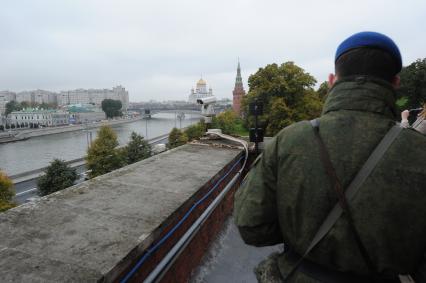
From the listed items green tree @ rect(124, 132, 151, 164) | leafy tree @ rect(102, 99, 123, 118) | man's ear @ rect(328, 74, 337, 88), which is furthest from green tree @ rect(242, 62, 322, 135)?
leafy tree @ rect(102, 99, 123, 118)

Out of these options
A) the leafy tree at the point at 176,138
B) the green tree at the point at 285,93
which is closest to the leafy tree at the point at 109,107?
the leafy tree at the point at 176,138

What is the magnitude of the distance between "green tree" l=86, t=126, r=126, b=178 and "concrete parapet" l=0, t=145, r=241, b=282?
73.1 feet

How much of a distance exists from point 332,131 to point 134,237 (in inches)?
49.8

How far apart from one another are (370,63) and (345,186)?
0.50 meters

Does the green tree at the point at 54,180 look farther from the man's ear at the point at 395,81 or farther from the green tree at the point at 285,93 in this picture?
the man's ear at the point at 395,81

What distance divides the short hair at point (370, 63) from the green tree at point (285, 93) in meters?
21.9

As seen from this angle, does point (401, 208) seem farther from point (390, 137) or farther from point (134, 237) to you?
point (134, 237)

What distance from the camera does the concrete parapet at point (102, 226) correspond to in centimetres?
156

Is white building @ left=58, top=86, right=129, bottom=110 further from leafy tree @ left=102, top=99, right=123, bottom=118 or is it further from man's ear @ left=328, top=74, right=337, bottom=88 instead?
man's ear @ left=328, top=74, right=337, bottom=88

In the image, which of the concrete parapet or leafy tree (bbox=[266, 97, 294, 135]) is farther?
leafy tree (bbox=[266, 97, 294, 135])

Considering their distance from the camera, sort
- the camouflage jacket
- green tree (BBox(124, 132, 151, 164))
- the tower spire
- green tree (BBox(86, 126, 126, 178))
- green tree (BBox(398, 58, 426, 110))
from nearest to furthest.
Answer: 1. the camouflage jacket
2. green tree (BBox(86, 126, 126, 178))
3. green tree (BBox(124, 132, 151, 164))
4. green tree (BBox(398, 58, 426, 110))
5. the tower spire

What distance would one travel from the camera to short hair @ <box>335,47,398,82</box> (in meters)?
1.25

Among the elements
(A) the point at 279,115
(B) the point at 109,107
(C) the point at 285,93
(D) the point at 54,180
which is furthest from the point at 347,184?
(B) the point at 109,107

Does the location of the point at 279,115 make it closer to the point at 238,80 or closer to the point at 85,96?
the point at 238,80
